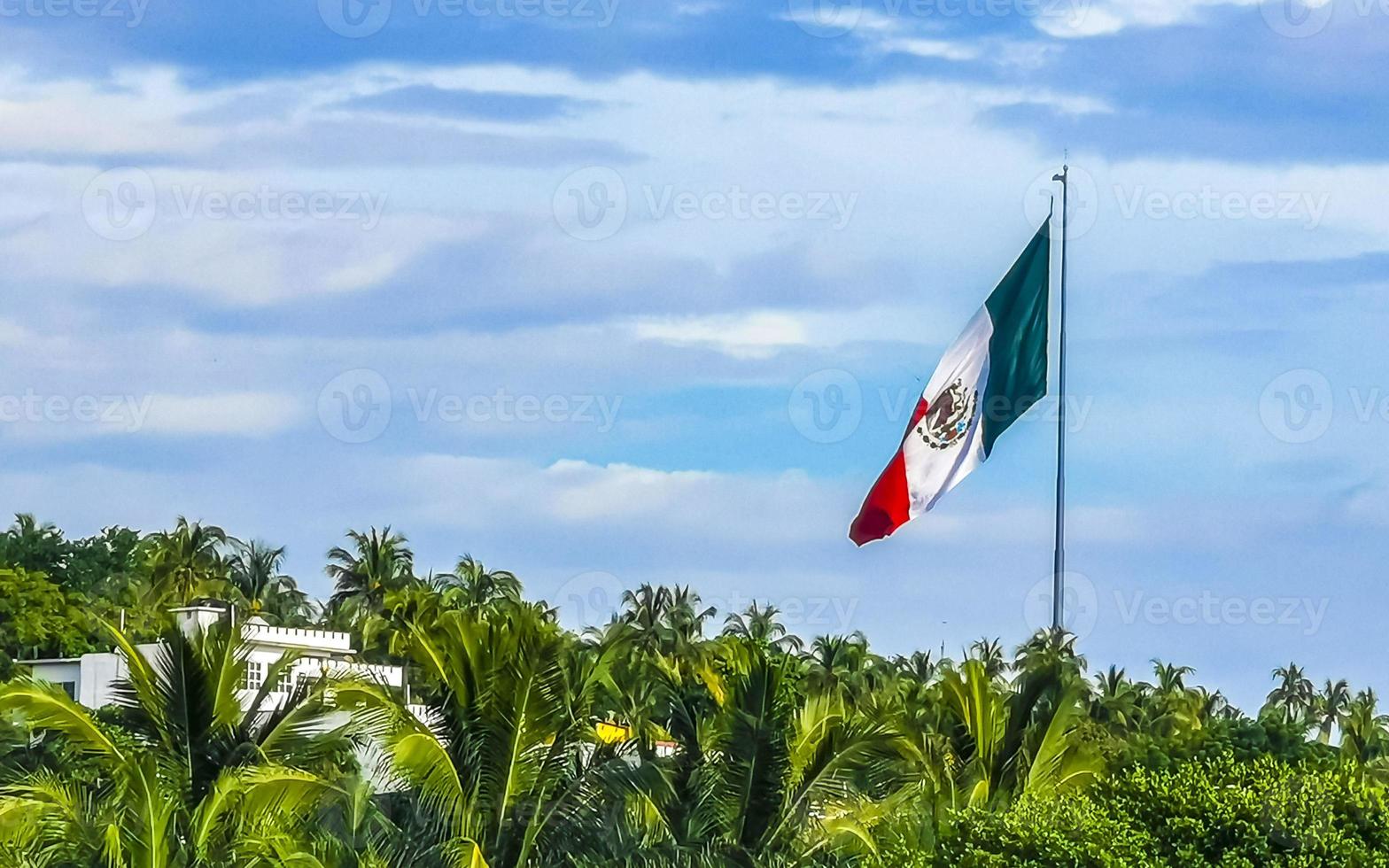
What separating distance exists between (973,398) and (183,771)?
43.6ft

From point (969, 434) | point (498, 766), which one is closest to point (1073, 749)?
point (969, 434)

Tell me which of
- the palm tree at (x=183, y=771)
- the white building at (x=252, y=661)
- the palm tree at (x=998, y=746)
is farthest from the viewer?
the white building at (x=252, y=661)

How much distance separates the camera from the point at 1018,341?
2834 cm

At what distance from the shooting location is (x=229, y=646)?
1878cm

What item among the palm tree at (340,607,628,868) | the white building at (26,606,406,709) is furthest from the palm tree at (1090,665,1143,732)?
the palm tree at (340,607,628,868)

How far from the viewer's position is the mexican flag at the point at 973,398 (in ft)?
91.2

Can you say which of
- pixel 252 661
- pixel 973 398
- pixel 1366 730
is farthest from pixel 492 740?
pixel 1366 730

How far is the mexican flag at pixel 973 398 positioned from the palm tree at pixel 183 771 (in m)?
10.5

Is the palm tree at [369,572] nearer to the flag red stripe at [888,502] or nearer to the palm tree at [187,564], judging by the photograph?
the palm tree at [187,564]

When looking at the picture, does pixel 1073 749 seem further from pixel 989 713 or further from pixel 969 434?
pixel 969 434

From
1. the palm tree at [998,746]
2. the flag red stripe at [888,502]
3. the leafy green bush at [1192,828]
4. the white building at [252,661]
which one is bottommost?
the leafy green bush at [1192,828]

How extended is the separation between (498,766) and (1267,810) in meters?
7.59

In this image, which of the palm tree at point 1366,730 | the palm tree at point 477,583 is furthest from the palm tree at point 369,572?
the palm tree at point 1366,730

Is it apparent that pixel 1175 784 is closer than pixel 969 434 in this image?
Yes
